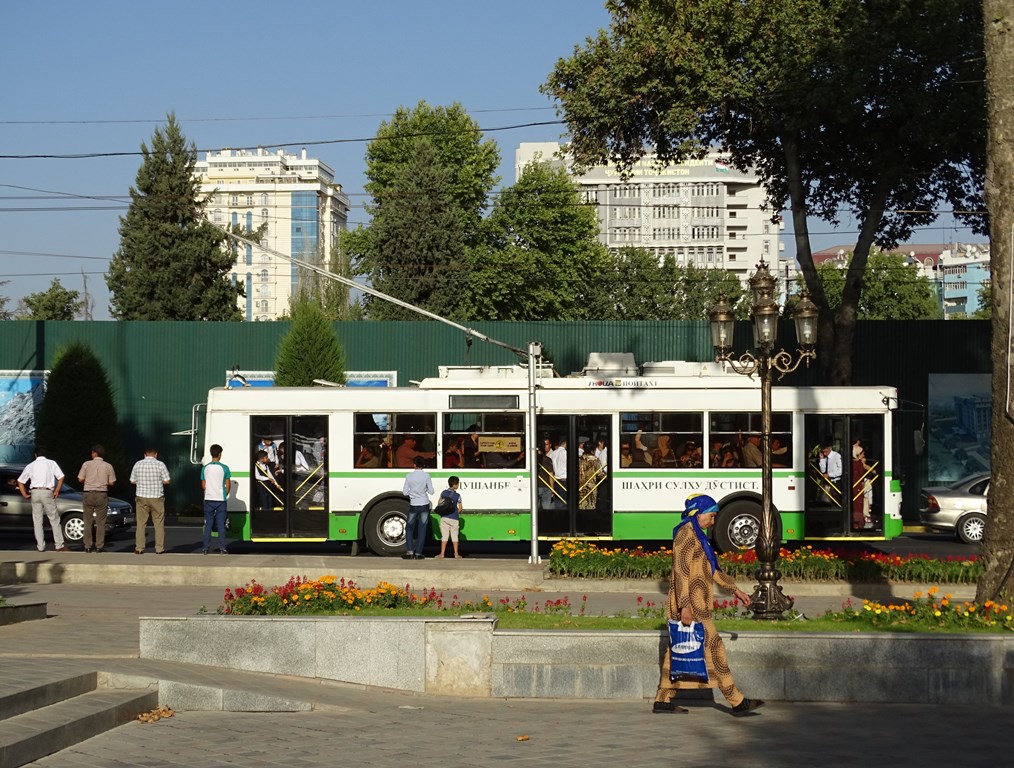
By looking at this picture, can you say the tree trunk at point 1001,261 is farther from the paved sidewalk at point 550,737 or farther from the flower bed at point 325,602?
the flower bed at point 325,602

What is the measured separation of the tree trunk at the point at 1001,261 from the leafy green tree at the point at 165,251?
4721 centimetres

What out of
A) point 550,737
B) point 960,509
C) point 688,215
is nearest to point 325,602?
point 550,737

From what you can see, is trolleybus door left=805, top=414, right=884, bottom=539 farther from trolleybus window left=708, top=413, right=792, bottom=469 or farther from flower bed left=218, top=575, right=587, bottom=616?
flower bed left=218, top=575, right=587, bottom=616

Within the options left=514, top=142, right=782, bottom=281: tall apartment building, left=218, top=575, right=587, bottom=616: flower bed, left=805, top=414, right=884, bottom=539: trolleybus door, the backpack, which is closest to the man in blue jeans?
the backpack

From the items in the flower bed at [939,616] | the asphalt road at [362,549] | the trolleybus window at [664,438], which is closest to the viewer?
the flower bed at [939,616]

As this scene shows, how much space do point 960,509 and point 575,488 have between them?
8916mm

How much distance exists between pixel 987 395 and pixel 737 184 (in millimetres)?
122337

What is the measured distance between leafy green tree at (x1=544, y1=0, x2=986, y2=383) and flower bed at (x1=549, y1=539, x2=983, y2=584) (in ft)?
38.5

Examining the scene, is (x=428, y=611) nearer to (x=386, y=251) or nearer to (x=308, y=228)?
(x=386, y=251)

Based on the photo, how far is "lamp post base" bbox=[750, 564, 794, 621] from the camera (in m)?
13.9

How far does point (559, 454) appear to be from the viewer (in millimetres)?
23172

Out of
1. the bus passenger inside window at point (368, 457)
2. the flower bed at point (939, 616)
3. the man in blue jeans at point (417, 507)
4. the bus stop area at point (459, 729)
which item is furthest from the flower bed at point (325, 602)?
the bus passenger inside window at point (368, 457)

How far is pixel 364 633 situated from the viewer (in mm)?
12227

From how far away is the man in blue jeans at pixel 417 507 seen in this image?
853 inches
